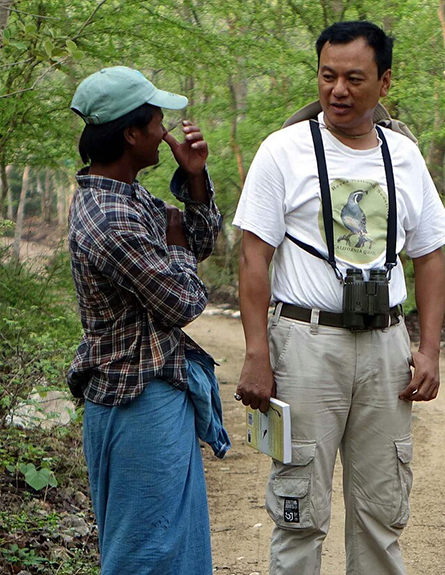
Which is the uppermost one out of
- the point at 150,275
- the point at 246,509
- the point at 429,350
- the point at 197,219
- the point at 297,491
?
the point at 197,219

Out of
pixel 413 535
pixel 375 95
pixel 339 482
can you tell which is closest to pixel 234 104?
pixel 339 482

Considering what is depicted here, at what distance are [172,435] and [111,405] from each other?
210 mm

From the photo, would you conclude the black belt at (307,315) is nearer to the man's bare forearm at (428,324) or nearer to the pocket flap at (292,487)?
the man's bare forearm at (428,324)

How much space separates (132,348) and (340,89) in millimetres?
1223

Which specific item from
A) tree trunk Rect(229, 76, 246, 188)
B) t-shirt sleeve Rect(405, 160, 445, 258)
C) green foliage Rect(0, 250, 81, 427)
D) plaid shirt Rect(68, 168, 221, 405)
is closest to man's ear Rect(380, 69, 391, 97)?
t-shirt sleeve Rect(405, 160, 445, 258)

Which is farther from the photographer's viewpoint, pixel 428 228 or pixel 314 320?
pixel 428 228

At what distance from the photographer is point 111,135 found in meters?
2.80

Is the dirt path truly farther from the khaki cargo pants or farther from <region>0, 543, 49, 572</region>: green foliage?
the khaki cargo pants

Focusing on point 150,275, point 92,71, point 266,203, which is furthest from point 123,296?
point 92,71

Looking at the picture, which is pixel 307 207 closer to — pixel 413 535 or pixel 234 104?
pixel 413 535

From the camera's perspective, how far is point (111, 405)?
9.18 feet

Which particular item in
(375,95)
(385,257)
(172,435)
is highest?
(375,95)

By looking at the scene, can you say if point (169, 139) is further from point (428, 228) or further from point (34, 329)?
point (34, 329)

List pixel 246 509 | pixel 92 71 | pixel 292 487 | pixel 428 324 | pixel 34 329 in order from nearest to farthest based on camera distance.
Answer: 1. pixel 292 487
2. pixel 428 324
3. pixel 246 509
4. pixel 34 329
5. pixel 92 71
